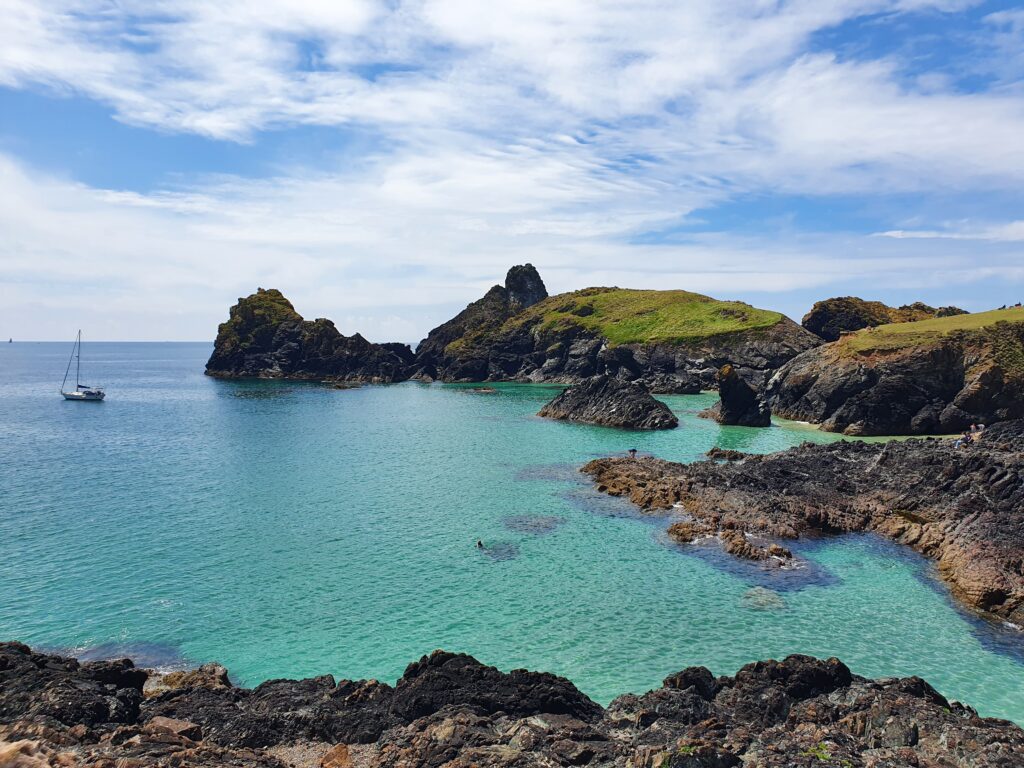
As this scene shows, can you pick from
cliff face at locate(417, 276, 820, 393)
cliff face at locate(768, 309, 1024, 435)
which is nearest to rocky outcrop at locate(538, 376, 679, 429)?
cliff face at locate(768, 309, 1024, 435)

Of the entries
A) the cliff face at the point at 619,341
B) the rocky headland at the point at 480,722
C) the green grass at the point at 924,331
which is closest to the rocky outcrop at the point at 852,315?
the cliff face at the point at 619,341

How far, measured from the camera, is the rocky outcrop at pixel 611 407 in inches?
3457

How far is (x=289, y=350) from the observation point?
571ft

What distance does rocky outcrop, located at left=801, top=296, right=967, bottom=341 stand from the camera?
5276 inches

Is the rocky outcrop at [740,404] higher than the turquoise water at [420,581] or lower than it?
higher

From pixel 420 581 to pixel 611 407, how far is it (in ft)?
203

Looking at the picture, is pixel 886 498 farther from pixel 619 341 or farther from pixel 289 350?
pixel 289 350

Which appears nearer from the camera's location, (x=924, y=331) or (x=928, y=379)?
(x=928, y=379)

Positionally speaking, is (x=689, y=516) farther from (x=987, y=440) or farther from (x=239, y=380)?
(x=239, y=380)

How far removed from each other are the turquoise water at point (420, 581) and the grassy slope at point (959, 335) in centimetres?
4852

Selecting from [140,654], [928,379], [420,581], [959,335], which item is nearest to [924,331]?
[959,335]

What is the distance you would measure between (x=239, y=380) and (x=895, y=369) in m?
151

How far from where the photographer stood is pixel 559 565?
3641cm

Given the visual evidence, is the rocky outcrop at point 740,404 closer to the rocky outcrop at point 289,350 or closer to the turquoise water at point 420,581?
the turquoise water at point 420,581
